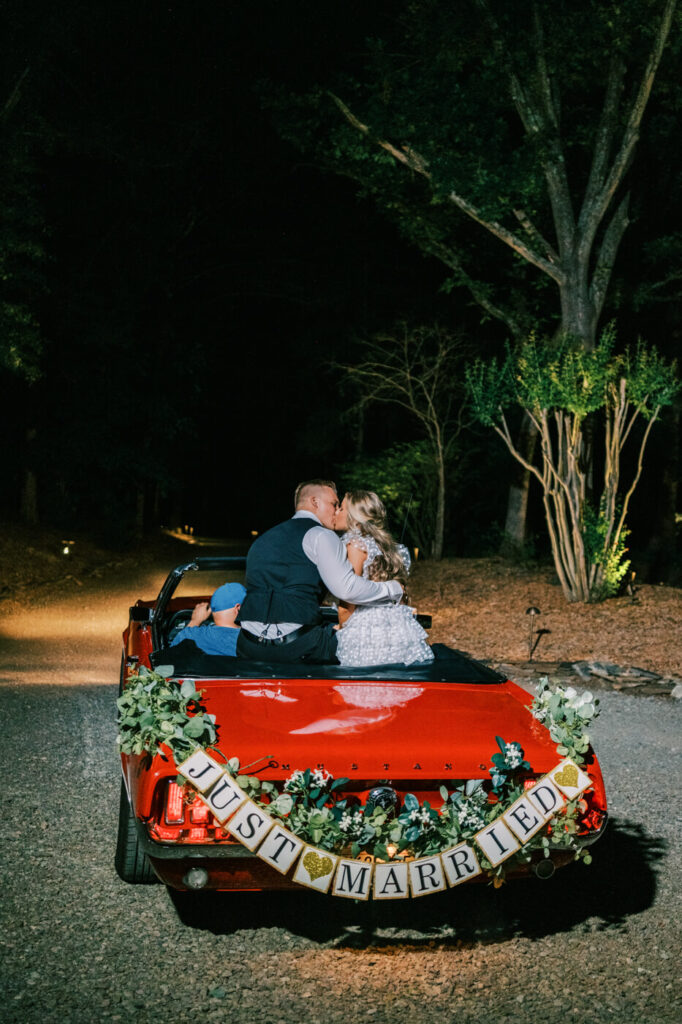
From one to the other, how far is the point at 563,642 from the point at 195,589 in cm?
919

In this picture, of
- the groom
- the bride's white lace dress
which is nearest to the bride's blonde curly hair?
the groom

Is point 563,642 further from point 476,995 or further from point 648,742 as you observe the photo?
point 476,995

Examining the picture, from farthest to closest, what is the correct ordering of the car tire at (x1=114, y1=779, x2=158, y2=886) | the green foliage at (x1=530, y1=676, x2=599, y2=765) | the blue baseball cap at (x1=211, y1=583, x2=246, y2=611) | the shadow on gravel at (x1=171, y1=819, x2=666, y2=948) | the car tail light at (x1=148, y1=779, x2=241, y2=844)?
the blue baseball cap at (x1=211, y1=583, x2=246, y2=611)
the car tire at (x1=114, y1=779, x2=158, y2=886)
the shadow on gravel at (x1=171, y1=819, x2=666, y2=948)
the green foliage at (x1=530, y1=676, x2=599, y2=765)
the car tail light at (x1=148, y1=779, x2=241, y2=844)

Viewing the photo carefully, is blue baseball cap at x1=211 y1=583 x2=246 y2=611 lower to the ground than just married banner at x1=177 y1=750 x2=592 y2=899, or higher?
higher

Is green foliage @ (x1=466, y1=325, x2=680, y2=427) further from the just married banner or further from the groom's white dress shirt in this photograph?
the just married banner

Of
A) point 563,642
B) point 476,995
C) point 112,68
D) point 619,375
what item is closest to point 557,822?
point 476,995

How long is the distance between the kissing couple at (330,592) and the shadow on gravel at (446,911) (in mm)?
1069

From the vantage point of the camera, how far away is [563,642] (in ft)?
36.2

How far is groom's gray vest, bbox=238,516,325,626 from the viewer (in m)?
4.62

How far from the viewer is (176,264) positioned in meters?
32.9

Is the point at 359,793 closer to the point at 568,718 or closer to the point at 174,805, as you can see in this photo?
the point at 174,805

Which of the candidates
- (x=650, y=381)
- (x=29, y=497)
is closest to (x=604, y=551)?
(x=650, y=381)

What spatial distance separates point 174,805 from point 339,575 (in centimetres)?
149

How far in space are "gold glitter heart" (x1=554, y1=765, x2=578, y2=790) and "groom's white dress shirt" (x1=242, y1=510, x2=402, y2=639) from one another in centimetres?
139
